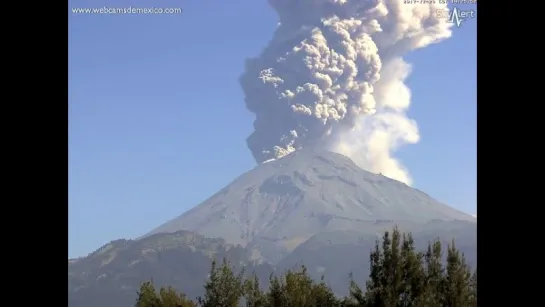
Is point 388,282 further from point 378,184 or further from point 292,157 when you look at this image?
point 292,157

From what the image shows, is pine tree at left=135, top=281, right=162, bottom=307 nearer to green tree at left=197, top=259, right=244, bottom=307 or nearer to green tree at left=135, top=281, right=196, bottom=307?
green tree at left=135, top=281, right=196, bottom=307

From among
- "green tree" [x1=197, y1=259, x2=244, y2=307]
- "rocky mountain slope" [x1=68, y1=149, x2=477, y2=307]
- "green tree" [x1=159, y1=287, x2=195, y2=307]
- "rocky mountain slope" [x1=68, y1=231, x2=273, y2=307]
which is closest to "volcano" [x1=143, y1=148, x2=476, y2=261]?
"rocky mountain slope" [x1=68, y1=149, x2=477, y2=307]

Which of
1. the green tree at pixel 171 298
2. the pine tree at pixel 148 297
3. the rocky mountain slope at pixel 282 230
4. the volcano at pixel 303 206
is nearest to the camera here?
the green tree at pixel 171 298

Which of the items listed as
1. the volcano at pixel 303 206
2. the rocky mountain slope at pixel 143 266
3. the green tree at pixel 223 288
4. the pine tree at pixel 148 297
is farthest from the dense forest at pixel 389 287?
the volcano at pixel 303 206

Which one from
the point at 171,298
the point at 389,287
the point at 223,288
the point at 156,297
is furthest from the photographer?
the point at 223,288

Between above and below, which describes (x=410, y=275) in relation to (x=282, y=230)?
below

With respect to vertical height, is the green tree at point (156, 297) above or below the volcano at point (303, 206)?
below

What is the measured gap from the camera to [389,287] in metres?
16.8

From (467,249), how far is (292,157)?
23544 millimetres

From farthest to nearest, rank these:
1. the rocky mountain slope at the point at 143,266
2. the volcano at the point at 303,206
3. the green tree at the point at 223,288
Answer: the volcano at the point at 303,206
the rocky mountain slope at the point at 143,266
the green tree at the point at 223,288

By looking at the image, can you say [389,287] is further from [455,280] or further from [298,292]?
[298,292]

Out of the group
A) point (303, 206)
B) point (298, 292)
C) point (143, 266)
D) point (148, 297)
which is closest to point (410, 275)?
point (298, 292)

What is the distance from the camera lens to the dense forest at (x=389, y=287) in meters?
16.4

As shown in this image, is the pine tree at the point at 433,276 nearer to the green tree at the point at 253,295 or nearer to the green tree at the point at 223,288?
the green tree at the point at 253,295
